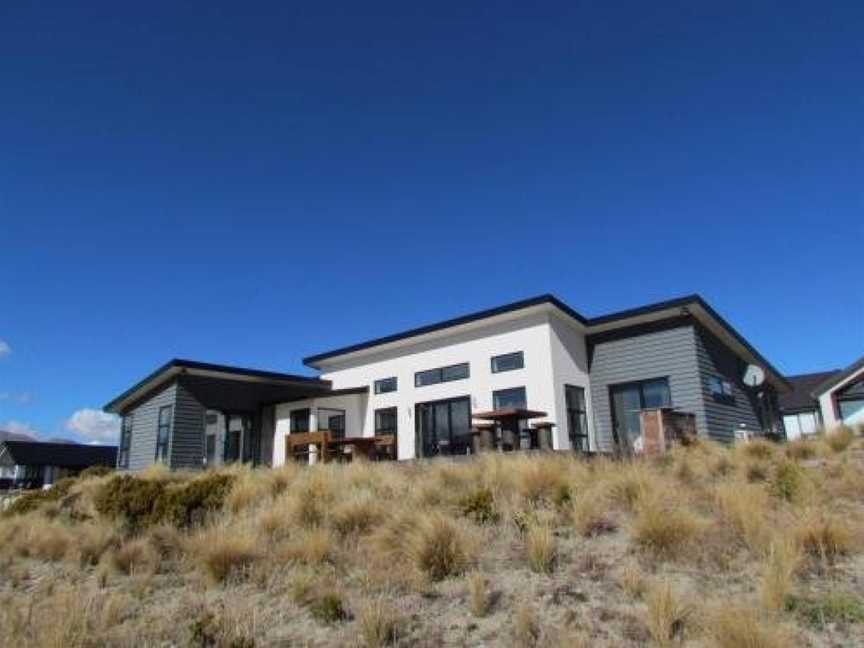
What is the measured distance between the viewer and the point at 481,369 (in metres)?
19.4

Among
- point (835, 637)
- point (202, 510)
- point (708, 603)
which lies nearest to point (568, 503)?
point (708, 603)

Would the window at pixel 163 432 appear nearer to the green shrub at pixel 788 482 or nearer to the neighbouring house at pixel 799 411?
the green shrub at pixel 788 482

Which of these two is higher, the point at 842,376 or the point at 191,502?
the point at 842,376

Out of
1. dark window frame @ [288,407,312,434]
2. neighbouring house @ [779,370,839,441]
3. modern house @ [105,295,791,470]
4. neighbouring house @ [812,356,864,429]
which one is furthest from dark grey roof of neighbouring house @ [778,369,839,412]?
dark window frame @ [288,407,312,434]

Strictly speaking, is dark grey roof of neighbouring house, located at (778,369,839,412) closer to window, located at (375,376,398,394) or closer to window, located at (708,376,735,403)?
window, located at (708,376,735,403)

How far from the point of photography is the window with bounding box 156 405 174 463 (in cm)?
2164

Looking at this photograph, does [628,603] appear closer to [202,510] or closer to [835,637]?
[835,637]

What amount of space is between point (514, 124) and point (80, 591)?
13831mm

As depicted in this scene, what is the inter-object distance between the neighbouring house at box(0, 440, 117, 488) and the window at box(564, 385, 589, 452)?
3872 cm

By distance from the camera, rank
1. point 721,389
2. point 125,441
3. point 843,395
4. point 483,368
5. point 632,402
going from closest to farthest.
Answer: point 632,402, point 483,368, point 721,389, point 125,441, point 843,395

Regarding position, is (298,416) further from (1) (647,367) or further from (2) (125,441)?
(1) (647,367)

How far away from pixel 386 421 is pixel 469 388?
3.63 meters

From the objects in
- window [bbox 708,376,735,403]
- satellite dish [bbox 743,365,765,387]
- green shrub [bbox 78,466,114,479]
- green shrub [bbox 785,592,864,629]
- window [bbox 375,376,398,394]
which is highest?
window [bbox 375,376,398,394]

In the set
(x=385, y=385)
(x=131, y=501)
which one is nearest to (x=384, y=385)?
(x=385, y=385)
